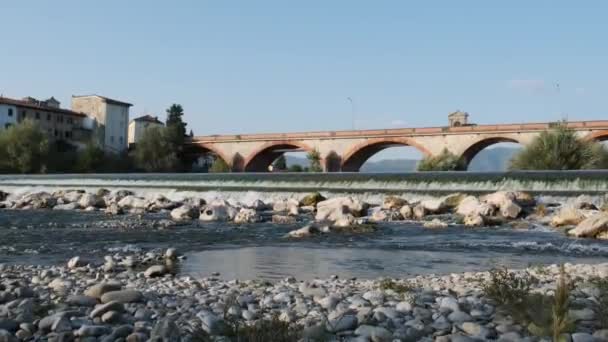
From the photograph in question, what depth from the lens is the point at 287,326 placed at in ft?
14.1

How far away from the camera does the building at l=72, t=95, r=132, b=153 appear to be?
82.1 metres

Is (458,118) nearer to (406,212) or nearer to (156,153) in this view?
(156,153)

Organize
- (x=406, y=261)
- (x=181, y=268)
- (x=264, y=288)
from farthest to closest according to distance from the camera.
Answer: (x=406, y=261)
(x=181, y=268)
(x=264, y=288)

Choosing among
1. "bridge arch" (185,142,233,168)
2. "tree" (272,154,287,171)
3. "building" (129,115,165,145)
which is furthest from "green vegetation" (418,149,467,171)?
"building" (129,115,165,145)

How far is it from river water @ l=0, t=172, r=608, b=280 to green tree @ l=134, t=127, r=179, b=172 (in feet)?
154

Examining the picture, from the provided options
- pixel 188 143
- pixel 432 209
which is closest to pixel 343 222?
pixel 432 209

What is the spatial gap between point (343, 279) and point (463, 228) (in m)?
8.65

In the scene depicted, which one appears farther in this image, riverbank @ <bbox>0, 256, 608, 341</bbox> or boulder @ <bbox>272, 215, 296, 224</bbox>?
boulder @ <bbox>272, 215, 296, 224</bbox>

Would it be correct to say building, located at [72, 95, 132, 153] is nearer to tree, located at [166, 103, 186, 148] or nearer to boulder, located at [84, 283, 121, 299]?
tree, located at [166, 103, 186, 148]

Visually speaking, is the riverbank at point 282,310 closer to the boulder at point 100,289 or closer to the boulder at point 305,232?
the boulder at point 100,289

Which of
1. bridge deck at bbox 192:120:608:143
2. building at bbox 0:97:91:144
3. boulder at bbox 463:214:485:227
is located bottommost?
boulder at bbox 463:214:485:227

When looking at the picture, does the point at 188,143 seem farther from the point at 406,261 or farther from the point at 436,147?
the point at 406,261

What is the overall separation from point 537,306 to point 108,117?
83.3 metres

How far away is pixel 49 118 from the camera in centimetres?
7825
